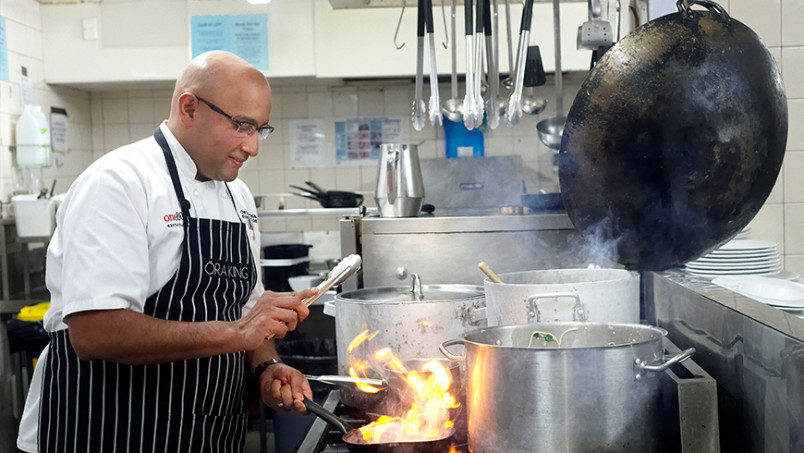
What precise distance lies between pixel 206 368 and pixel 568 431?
893mm

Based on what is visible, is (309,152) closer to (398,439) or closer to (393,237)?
(393,237)

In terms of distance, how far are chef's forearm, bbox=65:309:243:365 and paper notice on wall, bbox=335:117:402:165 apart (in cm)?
325

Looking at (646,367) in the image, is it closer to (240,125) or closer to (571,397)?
(571,397)

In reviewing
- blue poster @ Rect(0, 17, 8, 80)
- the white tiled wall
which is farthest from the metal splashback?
blue poster @ Rect(0, 17, 8, 80)

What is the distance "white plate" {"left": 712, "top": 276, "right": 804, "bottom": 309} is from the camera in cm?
130

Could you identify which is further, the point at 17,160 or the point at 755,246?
the point at 17,160

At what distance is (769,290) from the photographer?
1348 millimetres

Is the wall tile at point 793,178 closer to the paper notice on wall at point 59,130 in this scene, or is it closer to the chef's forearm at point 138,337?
the chef's forearm at point 138,337

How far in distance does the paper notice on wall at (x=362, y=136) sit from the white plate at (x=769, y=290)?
333 cm

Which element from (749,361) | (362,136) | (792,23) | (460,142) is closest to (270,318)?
(749,361)

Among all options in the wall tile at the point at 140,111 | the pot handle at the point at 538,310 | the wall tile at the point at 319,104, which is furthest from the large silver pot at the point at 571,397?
the wall tile at the point at 140,111

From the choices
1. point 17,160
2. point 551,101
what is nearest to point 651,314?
point 551,101

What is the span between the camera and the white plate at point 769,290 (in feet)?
4.26

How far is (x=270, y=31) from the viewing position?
4020 millimetres
